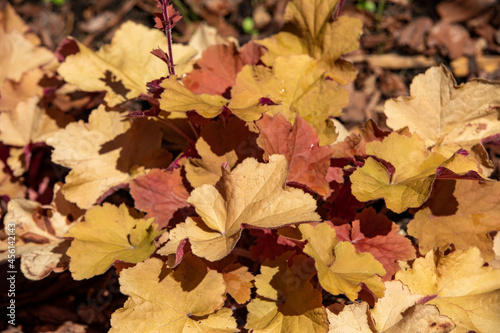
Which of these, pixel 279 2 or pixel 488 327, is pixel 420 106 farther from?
pixel 279 2

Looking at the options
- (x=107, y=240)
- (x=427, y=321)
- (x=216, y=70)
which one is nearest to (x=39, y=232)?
(x=107, y=240)

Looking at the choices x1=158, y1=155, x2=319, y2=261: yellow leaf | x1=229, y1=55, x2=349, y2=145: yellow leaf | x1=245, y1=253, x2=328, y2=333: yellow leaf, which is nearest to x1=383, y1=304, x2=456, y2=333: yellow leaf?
x1=245, y1=253, x2=328, y2=333: yellow leaf

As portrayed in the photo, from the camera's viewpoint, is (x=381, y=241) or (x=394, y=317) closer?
(x=394, y=317)

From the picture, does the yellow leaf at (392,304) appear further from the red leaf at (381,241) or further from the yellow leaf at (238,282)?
the yellow leaf at (238,282)

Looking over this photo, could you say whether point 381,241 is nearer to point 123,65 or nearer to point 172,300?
point 172,300

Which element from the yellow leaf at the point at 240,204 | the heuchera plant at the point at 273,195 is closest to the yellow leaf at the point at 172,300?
the heuchera plant at the point at 273,195

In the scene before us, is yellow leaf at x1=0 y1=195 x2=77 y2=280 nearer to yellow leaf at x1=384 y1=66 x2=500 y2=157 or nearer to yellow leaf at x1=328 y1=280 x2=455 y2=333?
yellow leaf at x1=328 y1=280 x2=455 y2=333
